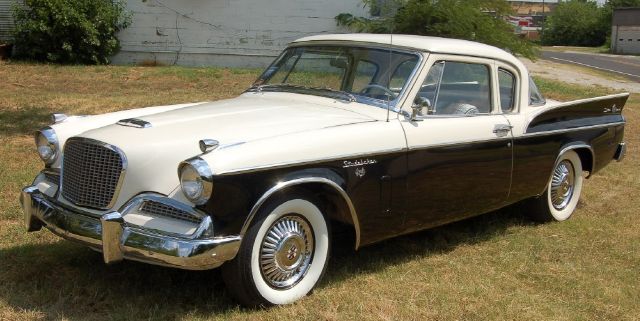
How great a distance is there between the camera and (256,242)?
3777 millimetres

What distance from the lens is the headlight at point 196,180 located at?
3518 millimetres

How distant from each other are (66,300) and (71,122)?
1.30m

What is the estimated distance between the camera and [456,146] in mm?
4766

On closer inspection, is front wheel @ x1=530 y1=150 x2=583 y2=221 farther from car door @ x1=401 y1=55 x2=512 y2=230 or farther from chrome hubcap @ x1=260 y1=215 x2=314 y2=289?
chrome hubcap @ x1=260 y1=215 x2=314 y2=289

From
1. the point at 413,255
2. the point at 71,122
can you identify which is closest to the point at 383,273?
the point at 413,255

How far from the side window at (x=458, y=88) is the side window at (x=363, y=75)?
357 mm

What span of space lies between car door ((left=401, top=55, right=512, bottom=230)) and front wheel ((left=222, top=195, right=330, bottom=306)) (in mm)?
725

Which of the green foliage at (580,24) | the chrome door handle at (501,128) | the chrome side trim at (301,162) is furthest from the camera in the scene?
the green foliage at (580,24)

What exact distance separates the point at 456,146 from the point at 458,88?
1.75 feet

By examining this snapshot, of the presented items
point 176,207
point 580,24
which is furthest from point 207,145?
point 580,24

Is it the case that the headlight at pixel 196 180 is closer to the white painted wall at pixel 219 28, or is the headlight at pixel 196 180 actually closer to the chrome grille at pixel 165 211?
the chrome grille at pixel 165 211

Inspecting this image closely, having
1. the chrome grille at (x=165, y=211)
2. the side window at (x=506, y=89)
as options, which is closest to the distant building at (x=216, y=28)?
the side window at (x=506, y=89)

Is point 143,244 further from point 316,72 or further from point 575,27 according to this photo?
point 575,27

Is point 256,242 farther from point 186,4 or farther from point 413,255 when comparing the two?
point 186,4
